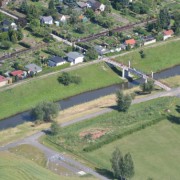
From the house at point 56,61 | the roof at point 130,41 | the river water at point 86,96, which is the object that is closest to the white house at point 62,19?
the roof at point 130,41

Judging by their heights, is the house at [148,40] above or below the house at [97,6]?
below

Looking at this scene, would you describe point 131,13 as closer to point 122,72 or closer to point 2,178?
point 122,72

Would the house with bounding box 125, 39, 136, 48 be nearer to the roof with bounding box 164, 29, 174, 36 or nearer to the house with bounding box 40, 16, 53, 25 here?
the roof with bounding box 164, 29, 174, 36

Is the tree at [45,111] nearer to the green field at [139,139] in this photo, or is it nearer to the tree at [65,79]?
the green field at [139,139]

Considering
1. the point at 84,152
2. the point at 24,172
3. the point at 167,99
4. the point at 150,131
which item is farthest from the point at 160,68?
the point at 24,172

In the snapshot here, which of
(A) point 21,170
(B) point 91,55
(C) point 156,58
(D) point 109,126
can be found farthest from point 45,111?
(C) point 156,58
